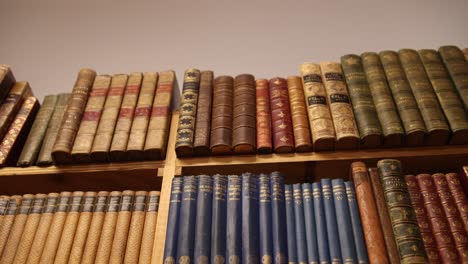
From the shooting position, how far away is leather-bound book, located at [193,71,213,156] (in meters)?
1.14

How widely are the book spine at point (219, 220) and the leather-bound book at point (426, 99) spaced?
0.54 meters

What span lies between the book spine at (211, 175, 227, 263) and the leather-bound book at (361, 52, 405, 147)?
17.1 inches

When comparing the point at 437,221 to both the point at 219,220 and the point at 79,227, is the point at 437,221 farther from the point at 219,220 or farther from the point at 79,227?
the point at 79,227

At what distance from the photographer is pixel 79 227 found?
1.08 meters

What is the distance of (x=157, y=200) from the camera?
1.11m

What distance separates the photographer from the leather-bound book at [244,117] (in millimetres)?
1124

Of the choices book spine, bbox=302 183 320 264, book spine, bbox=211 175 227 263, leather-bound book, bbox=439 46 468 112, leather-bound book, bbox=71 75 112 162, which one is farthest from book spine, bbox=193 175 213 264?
leather-bound book, bbox=439 46 468 112

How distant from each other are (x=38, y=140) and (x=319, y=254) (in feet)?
2.83

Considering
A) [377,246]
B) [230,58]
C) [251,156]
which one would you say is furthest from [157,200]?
[230,58]

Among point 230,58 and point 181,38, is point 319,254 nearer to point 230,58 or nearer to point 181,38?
point 230,58

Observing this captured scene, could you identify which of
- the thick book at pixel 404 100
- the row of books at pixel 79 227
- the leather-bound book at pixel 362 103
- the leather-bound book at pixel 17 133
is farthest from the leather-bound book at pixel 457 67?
the leather-bound book at pixel 17 133

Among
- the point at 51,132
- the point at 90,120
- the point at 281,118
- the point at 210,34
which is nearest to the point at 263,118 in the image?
the point at 281,118

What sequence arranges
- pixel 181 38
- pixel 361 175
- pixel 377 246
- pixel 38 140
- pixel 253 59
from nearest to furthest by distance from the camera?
pixel 377 246
pixel 361 175
pixel 38 140
pixel 253 59
pixel 181 38

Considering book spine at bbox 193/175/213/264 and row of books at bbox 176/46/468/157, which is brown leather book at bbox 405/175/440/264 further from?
book spine at bbox 193/175/213/264
